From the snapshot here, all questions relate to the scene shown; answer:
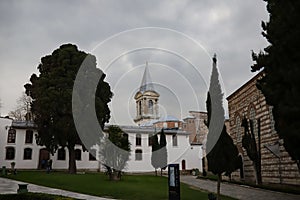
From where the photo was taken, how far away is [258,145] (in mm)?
21562

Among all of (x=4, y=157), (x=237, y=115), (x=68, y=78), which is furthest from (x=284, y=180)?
(x=4, y=157)

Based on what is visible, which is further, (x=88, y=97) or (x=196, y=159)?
(x=196, y=159)

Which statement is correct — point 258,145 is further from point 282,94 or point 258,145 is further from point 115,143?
point 282,94

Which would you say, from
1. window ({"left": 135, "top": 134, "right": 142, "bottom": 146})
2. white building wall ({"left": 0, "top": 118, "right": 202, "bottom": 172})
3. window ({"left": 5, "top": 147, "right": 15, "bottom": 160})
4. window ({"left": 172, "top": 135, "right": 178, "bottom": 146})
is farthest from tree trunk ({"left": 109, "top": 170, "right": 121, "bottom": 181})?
window ({"left": 172, "top": 135, "right": 178, "bottom": 146})

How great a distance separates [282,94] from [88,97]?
62.5 ft

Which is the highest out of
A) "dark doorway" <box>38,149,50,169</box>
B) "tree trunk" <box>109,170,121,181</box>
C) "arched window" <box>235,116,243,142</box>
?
"arched window" <box>235,116,243,142</box>

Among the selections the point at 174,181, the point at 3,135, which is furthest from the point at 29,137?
the point at 174,181

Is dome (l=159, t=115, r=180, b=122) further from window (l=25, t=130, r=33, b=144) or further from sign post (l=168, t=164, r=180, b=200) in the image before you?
sign post (l=168, t=164, r=180, b=200)

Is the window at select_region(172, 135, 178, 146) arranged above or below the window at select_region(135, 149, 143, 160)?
above

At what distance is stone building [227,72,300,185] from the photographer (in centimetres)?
1822

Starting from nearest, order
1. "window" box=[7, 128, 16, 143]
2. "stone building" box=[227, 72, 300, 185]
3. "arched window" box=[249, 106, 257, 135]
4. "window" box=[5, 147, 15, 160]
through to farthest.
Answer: "stone building" box=[227, 72, 300, 185] < "arched window" box=[249, 106, 257, 135] < "window" box=[5, 147, 15, 160] < "window" box=[7, 128, 16, 143]

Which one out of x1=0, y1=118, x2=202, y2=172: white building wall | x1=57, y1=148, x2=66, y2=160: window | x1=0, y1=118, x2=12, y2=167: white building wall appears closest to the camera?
x1=0, y1=118, x2=12, y2=167: white building wall

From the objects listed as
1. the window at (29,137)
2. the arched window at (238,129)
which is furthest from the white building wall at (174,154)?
the arched window at (238,129)

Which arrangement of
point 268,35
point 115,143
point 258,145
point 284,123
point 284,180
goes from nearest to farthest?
point 284,123 < point 268,35 < point 284,180 < point 258,145 < point 115,143
